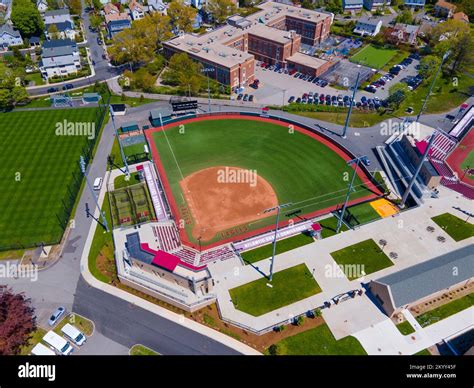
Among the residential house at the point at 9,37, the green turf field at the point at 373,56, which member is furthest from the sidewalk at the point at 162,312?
the residential house at the point at 9,37

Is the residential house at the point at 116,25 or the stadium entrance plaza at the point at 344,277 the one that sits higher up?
the residential house at the point at 116,25

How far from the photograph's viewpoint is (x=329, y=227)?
63.1 m

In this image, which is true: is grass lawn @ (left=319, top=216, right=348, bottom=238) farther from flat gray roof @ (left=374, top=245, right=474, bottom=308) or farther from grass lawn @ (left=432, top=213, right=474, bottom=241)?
grass lawn @ (left=432, top=213, right=474, bottom=241)

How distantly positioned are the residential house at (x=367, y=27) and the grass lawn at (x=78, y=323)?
139m

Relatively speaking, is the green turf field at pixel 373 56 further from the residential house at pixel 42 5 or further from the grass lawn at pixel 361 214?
the residential house at pixel 42 5

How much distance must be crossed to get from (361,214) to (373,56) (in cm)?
8116

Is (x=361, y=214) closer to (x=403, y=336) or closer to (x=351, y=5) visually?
(x=403, y=336)

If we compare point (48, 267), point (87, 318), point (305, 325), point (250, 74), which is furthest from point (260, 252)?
point (250, 74)

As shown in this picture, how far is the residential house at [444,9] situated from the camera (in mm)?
145250

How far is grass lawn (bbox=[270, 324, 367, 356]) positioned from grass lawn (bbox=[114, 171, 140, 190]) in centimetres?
4522

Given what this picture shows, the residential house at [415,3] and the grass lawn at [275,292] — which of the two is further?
the residential house at [415,3]


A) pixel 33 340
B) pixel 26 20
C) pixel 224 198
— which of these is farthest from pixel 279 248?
pixel 26 20

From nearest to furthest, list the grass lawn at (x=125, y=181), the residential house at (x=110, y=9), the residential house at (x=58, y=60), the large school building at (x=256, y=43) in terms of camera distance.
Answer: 1. the grass lawn at (x=125, y=181)
2. the large school building at (x=256, y=43)
3. the residential house at (x=58, y=60)
4. the residential house at (x=110, y=9)
